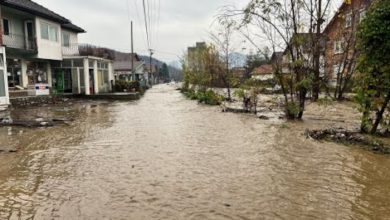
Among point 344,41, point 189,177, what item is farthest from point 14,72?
point 189,177

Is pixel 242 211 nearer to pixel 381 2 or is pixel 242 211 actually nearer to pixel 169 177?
pixel 169 177

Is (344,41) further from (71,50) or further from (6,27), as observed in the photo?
(71,50)

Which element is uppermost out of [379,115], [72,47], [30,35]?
[30,35]

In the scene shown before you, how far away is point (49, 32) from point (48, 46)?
1.23 meters

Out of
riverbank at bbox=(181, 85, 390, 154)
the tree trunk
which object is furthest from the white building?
the tree trunk

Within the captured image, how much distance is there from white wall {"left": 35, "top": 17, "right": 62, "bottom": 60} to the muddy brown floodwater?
57.5ft

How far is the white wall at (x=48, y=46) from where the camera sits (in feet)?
90.2

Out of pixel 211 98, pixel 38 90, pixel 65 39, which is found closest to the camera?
pixel 211 98

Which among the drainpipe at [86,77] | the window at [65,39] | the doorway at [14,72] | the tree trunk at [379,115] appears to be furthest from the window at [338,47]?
the window at [65,39]

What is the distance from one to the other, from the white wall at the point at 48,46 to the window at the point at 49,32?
25 cm

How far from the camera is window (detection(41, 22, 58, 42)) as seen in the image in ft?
93.1

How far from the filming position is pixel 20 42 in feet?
86.4

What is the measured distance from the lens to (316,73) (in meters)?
15.0

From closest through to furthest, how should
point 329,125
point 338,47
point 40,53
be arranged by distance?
1. point 329,125
2. point 338,47
3. point 40,53
